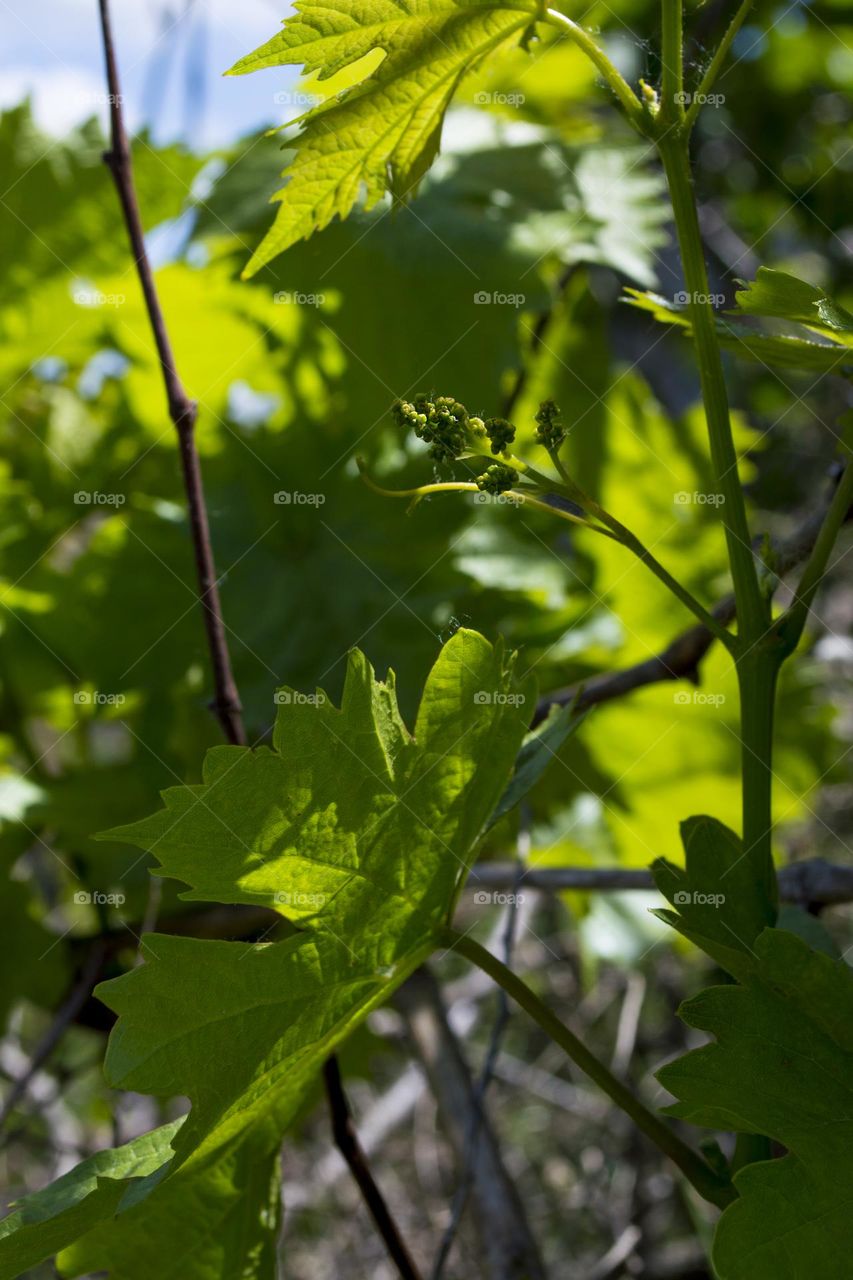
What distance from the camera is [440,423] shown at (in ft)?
1.93

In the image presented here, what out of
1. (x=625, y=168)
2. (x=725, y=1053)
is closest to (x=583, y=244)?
(x=625, y=168)

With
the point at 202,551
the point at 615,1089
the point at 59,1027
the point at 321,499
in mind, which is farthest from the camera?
the point at 321,499

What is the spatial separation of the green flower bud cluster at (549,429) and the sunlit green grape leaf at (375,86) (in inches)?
7.1

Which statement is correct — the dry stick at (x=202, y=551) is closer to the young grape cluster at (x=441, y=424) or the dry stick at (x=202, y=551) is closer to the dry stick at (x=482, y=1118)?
the dry stick at (x=482, y=1118)

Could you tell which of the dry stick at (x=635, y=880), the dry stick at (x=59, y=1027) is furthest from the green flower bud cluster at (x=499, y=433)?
the dry stick at (x=59, y=1027)

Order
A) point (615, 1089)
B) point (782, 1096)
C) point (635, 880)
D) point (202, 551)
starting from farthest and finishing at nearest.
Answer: point (635, 880)
point (202, 551)
point (615, 1089)
point (782, 1096)

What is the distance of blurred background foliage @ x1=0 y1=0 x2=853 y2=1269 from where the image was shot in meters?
1.21

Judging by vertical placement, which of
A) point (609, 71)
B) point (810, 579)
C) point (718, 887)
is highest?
point (609, 71)

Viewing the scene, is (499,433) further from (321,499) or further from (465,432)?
(321,499)

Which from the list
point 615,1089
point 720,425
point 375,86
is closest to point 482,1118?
point 615,1089

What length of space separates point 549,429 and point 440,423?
0.06 m

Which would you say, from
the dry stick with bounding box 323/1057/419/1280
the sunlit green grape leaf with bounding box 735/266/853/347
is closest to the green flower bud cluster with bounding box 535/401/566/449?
the sunlit green grape leaf with bounding box 735/266/853/347

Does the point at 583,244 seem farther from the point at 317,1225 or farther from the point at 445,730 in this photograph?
the point at 317,1225

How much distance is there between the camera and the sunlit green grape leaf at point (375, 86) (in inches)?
24.4
